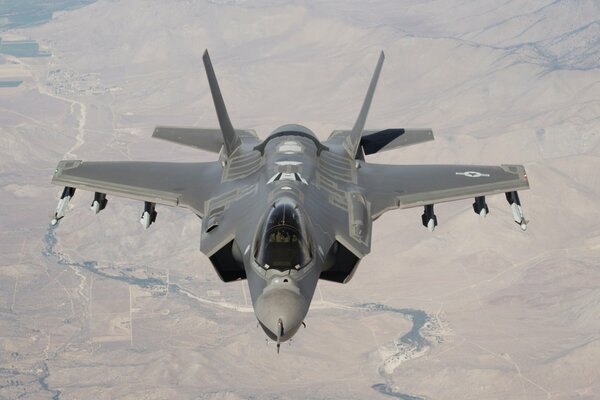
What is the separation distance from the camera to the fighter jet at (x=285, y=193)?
1111 inches

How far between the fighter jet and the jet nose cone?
0.03 metres

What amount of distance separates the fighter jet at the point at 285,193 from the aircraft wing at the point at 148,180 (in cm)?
4

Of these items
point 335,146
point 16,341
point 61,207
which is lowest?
point 16,341

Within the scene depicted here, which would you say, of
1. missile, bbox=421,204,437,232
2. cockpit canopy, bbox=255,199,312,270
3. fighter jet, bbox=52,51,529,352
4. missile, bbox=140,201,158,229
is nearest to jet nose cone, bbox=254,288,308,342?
fighter jet, bbox=52,51,529,352

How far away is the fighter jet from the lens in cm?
2822

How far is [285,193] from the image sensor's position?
32375 mm

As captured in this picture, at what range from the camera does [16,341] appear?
198000 mm

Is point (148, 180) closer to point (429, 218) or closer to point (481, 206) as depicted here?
point (429, 218)

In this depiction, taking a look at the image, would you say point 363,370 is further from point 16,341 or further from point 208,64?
point 208,64

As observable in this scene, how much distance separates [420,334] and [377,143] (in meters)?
159

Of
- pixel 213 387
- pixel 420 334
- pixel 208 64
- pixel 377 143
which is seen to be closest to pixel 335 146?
pixel 377 143

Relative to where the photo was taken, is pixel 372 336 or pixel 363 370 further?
pixel 372 336

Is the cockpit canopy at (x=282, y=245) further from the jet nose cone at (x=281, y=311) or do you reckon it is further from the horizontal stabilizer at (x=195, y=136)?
the horizontal stabilizer at (x=195, y=136)

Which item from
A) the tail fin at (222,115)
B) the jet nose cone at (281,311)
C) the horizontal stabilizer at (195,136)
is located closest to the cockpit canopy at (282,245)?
the jet nose cone at (281,311)
